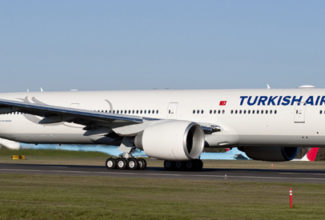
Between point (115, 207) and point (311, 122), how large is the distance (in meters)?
17.1

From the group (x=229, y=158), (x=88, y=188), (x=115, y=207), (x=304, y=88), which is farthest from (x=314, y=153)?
(x=115, y=207)

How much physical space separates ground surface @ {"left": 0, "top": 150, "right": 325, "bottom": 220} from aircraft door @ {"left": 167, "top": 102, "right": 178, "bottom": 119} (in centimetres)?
807

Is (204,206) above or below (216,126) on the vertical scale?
below

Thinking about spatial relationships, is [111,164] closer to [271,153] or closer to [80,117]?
[80,117]

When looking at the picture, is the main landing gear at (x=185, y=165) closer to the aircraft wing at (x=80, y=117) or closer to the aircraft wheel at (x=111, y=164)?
the aircraft wing at (x=80, y=117)

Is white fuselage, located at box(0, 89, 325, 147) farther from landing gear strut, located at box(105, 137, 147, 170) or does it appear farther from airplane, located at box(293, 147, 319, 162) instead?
airplane, located at box(293, 147, 319, 162)

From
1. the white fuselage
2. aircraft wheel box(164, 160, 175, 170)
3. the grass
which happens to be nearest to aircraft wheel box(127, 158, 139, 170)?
aircraft wheel box(164, 160, 175, 170)

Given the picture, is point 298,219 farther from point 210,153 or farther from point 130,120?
point 210,153

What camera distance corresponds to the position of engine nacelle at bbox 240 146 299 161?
35.8m

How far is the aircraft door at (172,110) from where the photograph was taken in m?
35.7

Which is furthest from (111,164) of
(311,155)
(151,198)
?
(311,155)

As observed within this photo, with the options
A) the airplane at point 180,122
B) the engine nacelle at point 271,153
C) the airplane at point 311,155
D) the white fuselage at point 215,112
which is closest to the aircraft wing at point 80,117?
the airplane at point 180,122

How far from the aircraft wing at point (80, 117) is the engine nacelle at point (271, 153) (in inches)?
148

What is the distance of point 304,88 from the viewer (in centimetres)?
3378
